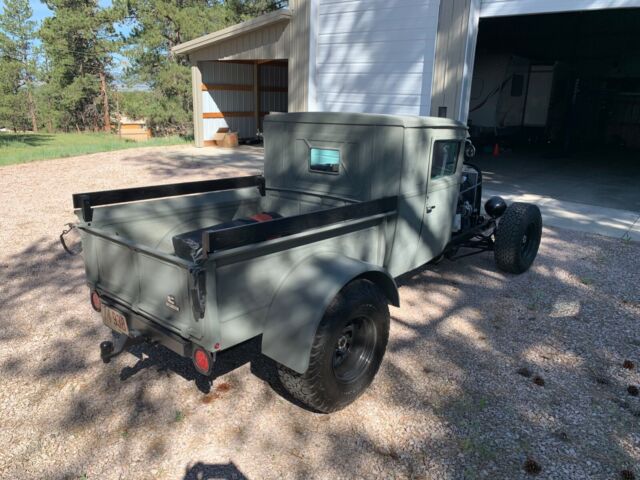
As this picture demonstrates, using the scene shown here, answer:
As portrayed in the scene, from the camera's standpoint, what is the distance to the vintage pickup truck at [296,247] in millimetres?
2668

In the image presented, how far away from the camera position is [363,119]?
12.6 feet

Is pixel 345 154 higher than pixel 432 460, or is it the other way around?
pixel 345 154

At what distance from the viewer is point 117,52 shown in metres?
31.5

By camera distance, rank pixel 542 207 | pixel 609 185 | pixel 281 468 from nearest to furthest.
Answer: pixel 281 468
pixel 542 207
pixel 609 185

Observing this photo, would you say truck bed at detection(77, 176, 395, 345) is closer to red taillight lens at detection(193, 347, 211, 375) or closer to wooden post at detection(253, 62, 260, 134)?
red taillight lens at detection(193, 347, 211, 375)

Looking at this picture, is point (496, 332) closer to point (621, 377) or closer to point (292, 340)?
point (621, 377)

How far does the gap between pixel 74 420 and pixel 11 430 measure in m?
0.36

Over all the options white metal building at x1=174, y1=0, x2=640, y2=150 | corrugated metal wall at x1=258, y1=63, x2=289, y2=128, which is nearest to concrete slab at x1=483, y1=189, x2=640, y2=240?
white metal building at x1=174, y1=0, x2=640, y2=150

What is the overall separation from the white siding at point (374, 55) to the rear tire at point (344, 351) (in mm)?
8367

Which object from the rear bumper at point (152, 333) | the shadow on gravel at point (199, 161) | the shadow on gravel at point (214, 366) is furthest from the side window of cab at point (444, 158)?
the shadow on gravel at point (199, 161)

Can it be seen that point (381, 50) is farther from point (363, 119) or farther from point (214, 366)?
point (214, 366)

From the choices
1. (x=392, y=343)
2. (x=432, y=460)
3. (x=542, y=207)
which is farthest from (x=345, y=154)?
(x=542, y=207)

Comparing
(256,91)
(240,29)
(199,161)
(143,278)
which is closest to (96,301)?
(143,278)

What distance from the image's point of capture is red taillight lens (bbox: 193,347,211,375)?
2.63m
